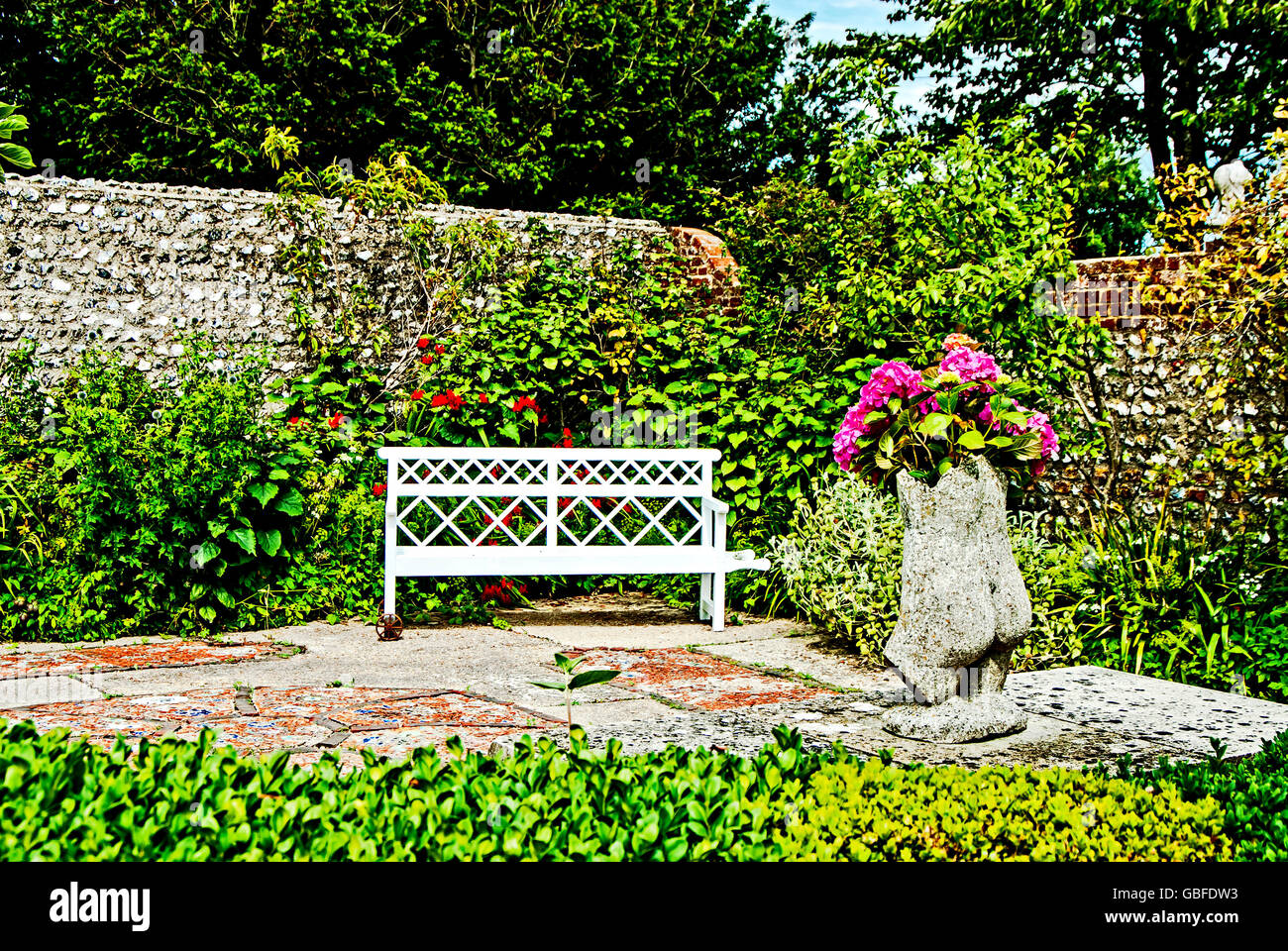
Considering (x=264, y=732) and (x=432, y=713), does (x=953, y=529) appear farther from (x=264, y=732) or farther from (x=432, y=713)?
(x=264, y=732)

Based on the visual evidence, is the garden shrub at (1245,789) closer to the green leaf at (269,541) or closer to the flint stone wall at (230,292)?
the flint stone wall at (230,292)

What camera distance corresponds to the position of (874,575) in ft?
18.2

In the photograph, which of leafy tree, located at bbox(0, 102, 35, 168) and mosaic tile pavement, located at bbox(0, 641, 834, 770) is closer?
mosaic tile pavement, located at bbox(0, 641, 834, 770)

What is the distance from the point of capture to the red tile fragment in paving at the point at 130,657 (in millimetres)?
4930

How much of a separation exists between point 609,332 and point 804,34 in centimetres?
1236

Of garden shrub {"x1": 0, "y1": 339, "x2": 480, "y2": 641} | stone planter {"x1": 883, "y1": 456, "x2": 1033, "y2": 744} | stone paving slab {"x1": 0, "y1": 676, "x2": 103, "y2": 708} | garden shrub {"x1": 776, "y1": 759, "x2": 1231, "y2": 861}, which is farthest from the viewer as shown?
garden shrub {"x1": 0, "y1": 339, "x2": 480, "y2": 641}

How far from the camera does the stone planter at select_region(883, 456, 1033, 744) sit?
3578 mm

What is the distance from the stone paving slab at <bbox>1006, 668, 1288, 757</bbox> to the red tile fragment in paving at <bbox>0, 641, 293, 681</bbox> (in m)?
3.42

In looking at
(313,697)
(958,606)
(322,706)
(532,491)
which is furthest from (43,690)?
(958,606)

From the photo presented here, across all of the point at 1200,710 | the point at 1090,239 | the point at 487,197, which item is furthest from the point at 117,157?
the point at 1200,710

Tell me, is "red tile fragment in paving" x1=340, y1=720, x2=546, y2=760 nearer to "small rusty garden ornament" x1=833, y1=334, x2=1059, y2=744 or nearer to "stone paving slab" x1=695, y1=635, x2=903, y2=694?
"small rusty garden ornament" x1=833, y1=334, x2=1059, y2=744

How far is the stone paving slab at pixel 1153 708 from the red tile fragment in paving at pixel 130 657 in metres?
3.42

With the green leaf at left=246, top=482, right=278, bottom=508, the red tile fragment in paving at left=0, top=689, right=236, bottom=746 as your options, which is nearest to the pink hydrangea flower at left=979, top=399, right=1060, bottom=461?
the red tile fragment in paving at left=0, top=689, right=236, bottom=746
